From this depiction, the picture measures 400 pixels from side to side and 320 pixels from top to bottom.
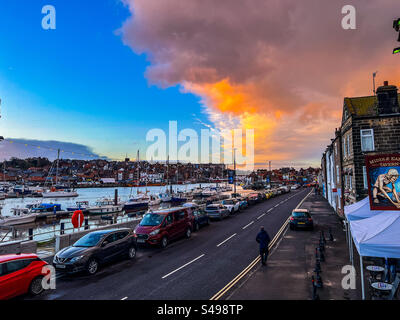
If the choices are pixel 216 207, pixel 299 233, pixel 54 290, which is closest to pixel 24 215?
pixel 216 207

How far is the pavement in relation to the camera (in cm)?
879

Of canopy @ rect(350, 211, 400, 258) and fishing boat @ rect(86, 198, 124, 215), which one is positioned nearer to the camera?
canopy @ rect(350, 211, 400, 258)

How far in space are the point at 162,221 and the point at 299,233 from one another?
11169 millimetres

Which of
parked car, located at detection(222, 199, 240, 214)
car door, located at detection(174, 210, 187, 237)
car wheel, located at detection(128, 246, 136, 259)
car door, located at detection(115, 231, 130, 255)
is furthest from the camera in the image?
parked car, located at detection(222, 199, 240, 214)

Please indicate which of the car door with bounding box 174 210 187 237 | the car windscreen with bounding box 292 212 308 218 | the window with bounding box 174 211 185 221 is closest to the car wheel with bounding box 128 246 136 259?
the car door with bounding box 174 210 187 237

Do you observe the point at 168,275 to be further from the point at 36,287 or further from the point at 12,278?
the point at 12,278

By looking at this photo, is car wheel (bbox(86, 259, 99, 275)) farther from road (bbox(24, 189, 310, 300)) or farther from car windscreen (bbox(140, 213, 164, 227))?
car windscreen (bbox(140, 213, 164, 227))

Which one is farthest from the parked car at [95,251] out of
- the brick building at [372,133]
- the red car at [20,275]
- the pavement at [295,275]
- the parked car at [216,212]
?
the brick building at [372,133]

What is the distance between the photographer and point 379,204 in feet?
31.0

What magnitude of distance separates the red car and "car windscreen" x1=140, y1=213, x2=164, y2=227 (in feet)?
24.2

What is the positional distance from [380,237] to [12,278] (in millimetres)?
11938

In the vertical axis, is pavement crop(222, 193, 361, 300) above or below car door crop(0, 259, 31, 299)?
below

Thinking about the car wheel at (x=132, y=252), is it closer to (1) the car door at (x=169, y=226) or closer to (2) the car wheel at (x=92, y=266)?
(2) the car wheel at (x=92, y=266)
